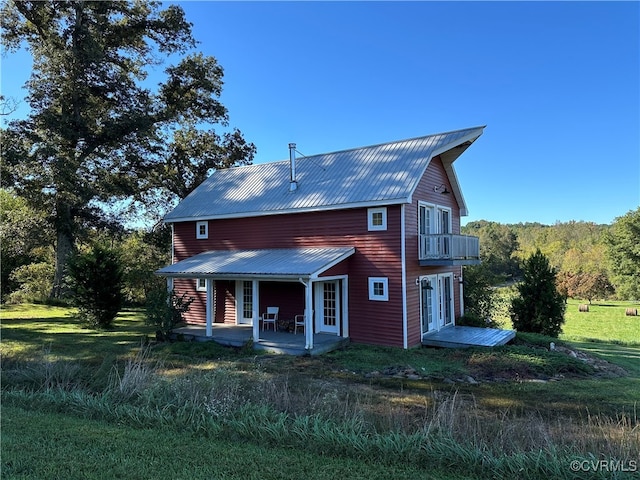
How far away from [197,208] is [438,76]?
12042mm

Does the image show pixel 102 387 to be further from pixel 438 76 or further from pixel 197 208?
pixel 438 76

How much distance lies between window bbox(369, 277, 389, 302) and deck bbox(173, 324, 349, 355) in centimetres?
166

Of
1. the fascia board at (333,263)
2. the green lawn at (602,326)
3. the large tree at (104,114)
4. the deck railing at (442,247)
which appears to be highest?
the large tree at (104,114)

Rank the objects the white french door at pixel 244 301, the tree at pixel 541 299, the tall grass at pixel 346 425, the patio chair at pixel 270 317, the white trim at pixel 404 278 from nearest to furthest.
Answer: the tall grass at pixel 346 425 → the white trim at pixel 404 278 → the patio chair at pixel 270 317 → the white french door at pixel 244 301 → the tree at pixel 541 299

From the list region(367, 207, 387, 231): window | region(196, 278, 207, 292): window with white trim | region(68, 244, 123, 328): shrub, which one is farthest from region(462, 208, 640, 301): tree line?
region(68, 244, 123, 328): shrub

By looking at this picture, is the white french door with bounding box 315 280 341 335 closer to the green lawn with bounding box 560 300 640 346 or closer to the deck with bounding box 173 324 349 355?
the deck with bounding box 173 324 349 355

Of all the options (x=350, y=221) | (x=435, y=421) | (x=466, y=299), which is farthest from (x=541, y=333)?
(x=435, y=421)

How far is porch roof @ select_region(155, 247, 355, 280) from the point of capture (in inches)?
461

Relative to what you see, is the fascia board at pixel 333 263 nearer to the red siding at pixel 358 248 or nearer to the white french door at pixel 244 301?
the red siding at pixel 358 248

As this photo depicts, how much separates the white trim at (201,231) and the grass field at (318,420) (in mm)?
7441

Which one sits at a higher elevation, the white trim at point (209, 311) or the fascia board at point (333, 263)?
the fascia board at point (333, 263)

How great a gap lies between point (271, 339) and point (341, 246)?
3744mm

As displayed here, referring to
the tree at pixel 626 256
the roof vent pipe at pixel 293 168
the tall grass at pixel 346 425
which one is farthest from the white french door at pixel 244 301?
the tree at pixel 626 256

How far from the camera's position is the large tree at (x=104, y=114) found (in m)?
19.6
